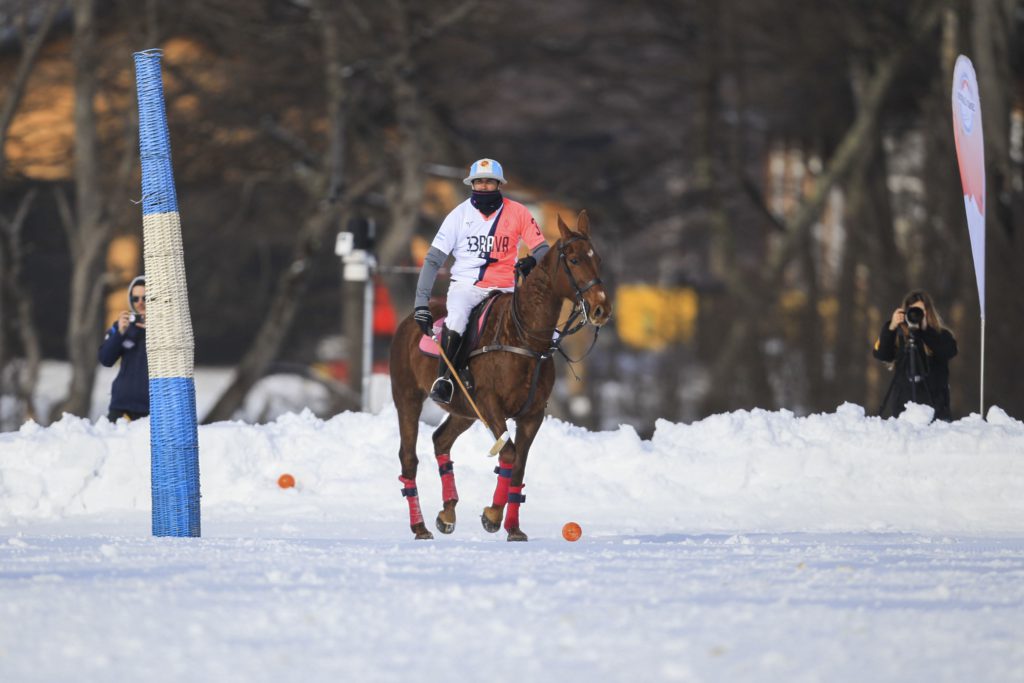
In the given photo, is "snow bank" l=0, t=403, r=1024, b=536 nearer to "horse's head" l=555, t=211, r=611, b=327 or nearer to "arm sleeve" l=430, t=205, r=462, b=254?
"arm sleeve" l=430, t=205, r=462, b=254

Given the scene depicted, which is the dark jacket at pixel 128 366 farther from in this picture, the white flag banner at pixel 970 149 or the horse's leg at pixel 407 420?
the white flag banner at pixel 970 149

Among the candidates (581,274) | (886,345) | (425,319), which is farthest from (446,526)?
(886,345)

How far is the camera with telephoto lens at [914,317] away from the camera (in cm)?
1728

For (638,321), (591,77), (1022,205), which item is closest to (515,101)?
(591,77)

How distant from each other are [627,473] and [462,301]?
380 centimetres

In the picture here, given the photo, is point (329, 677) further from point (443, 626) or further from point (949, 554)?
point (949, 554)

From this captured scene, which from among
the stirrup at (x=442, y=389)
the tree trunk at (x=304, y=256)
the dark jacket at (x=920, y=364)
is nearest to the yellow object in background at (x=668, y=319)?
the tree trunk at (x=304, y=256)

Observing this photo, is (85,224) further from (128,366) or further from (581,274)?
(581,274)

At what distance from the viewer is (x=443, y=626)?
8.39 meters

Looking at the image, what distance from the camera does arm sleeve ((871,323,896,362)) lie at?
57.2ft

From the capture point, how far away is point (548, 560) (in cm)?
1107

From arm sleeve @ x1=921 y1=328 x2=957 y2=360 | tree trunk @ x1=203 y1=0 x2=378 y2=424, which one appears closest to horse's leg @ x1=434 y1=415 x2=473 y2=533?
arm sleeve @ x1=921 y1=328 x2=957 y2=360

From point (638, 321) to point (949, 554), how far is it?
1687 inches

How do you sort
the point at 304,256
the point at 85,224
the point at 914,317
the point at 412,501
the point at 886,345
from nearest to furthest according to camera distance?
the point at 412,501 → the point at 914,317 → the point at 886,345 → the point at 85,224 → the point at 304,256
